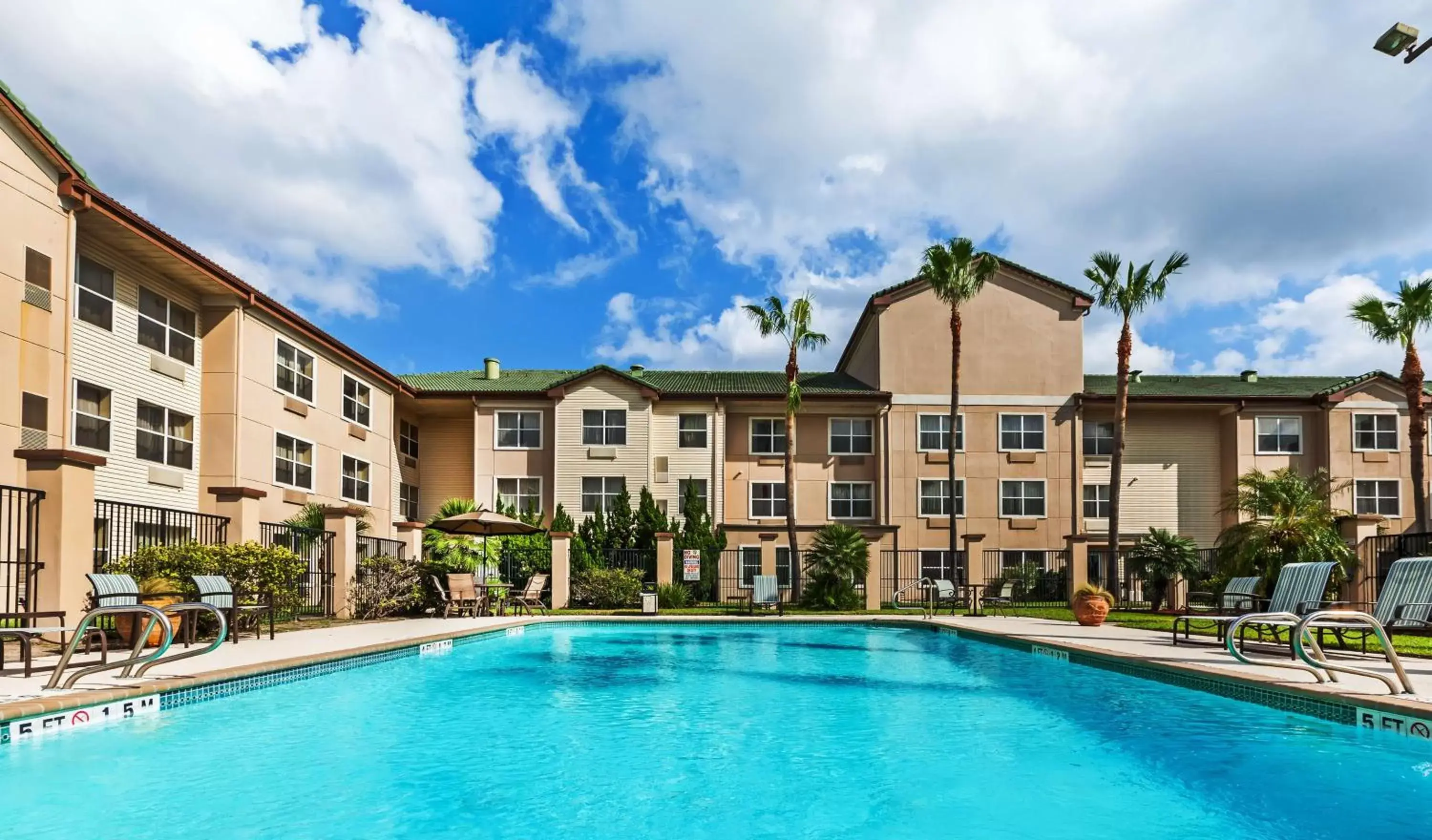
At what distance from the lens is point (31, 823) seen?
517cm

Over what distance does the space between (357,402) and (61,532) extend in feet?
66.1

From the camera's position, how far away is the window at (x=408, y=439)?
1351 inches

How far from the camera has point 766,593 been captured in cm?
2411

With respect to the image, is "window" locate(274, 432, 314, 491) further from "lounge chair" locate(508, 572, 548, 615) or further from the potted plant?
the potted plant

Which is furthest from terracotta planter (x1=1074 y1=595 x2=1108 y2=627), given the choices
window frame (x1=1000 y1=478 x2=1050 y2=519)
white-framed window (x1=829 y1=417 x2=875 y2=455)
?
white-framed window (x1=829 y1=417 x2=875 y2=455)

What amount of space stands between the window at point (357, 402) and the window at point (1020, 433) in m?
22.0

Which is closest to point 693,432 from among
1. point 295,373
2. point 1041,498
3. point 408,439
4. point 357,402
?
point 408,439

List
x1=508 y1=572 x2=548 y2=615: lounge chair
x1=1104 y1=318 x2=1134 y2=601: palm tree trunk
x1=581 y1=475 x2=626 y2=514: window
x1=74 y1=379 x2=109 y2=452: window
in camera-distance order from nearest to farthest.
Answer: x1=74 y1=379 x2=109 y2=452: window, x1=508 y1=572 x2=548 y2=615: lounge chair, x1=1104 y1=318 x2=1134 y2=601: palm tree trunk, x1=581 y1=475 x2=626 y2=514: window

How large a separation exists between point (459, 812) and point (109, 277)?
19.3m

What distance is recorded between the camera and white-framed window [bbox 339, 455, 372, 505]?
28.9 m

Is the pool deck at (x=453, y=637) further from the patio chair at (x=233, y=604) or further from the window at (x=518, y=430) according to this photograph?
the window at (x=518, y=430)

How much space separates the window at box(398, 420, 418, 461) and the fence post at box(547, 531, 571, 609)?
10799 mm

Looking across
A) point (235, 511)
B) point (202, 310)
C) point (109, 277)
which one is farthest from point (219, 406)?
point (235, 511)

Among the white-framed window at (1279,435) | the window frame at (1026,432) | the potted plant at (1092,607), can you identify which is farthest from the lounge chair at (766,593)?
the white-framed window at (1279,435)
